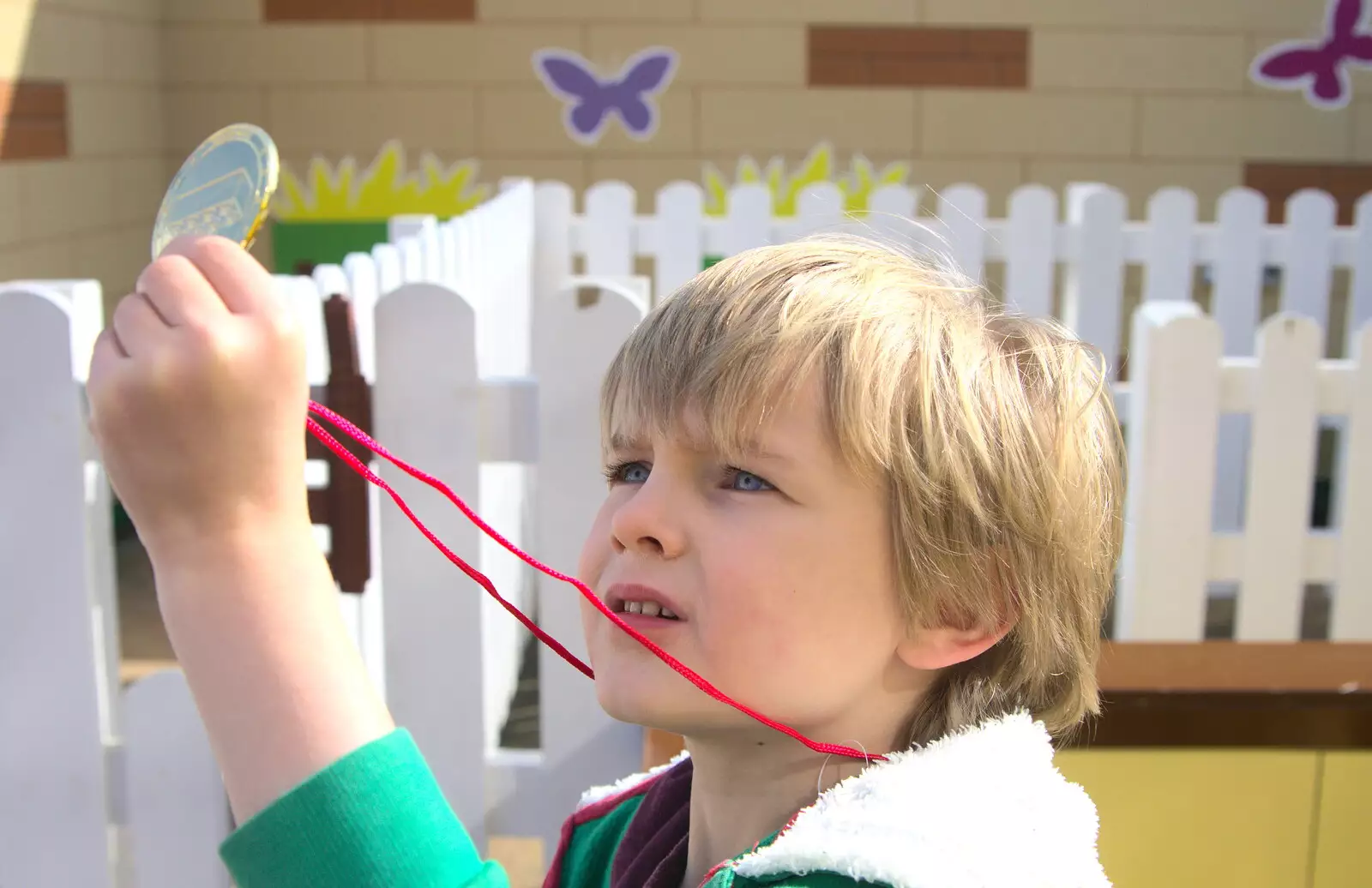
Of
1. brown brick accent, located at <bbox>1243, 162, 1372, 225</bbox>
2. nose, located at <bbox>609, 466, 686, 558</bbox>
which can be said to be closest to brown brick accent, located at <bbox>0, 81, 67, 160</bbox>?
nose, located at <bbox>609, 466, 686, 558</bbox>

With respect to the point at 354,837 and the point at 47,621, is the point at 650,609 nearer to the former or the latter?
the point at 354,837

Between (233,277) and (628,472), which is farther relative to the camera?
(628,472)

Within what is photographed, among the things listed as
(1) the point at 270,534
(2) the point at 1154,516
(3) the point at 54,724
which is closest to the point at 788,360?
(1) the point at 270,534

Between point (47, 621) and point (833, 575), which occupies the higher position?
point (833, 575)

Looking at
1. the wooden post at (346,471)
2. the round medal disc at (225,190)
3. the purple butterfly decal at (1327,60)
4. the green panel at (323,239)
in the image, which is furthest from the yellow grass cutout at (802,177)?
the round medal disc at (225,190)

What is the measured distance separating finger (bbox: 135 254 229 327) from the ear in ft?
1.92

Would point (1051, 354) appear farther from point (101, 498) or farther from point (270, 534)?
point (101, 498)

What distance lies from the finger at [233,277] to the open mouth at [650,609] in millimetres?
380

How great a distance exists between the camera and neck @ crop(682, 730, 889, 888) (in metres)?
1.01

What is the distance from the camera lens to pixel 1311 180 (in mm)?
6293

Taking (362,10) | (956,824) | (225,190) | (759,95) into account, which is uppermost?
(362,10)

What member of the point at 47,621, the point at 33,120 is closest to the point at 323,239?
the point at 33,120

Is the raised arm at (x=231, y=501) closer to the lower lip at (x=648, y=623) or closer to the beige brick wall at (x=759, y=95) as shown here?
the lower lip at (x=648, y=623)

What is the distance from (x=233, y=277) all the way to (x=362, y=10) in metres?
6.17
